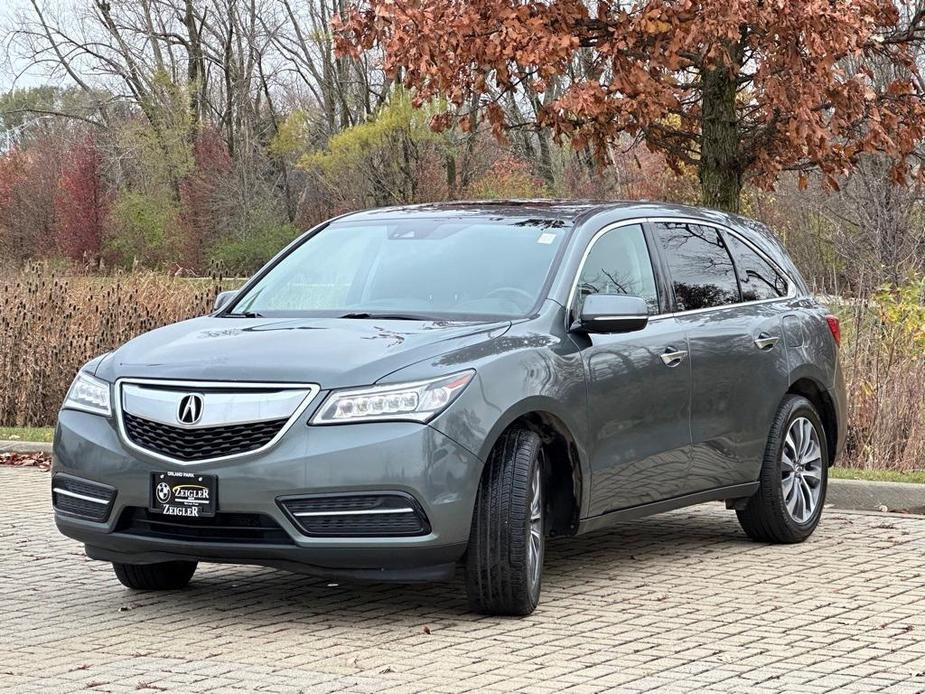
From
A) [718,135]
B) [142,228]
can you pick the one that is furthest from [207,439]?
[142,228]

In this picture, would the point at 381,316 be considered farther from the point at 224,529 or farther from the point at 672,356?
the point at 672,356

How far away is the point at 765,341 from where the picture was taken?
898 centimetres

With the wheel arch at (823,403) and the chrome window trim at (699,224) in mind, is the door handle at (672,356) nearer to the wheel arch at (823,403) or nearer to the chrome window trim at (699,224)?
the chrome window trim at (699,224)

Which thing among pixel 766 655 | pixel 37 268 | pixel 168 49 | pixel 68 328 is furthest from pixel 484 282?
pixel 168 49

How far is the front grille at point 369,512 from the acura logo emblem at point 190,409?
52cm

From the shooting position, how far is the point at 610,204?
848cm

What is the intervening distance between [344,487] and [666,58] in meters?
8.28

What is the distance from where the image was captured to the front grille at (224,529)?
6.63 metres

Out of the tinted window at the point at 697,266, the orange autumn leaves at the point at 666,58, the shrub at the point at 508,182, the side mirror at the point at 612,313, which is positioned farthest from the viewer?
the shrub at the point at 508,182

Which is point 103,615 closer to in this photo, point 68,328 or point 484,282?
point 484,282

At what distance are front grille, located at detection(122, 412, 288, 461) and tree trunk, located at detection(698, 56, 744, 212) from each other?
28.4 feet

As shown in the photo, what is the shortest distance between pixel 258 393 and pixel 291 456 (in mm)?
315

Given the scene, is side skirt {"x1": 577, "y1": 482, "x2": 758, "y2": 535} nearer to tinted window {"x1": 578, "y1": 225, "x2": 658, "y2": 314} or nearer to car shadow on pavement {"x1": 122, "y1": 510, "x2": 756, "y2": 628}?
car shadow on pavement {"x1": 122, "y1": 510, "x2": 756, "y2": 628}

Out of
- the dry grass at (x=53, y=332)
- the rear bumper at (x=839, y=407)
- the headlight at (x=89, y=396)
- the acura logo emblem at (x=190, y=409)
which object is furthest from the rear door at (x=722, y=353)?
the dry grass at (x=53, y=332)
